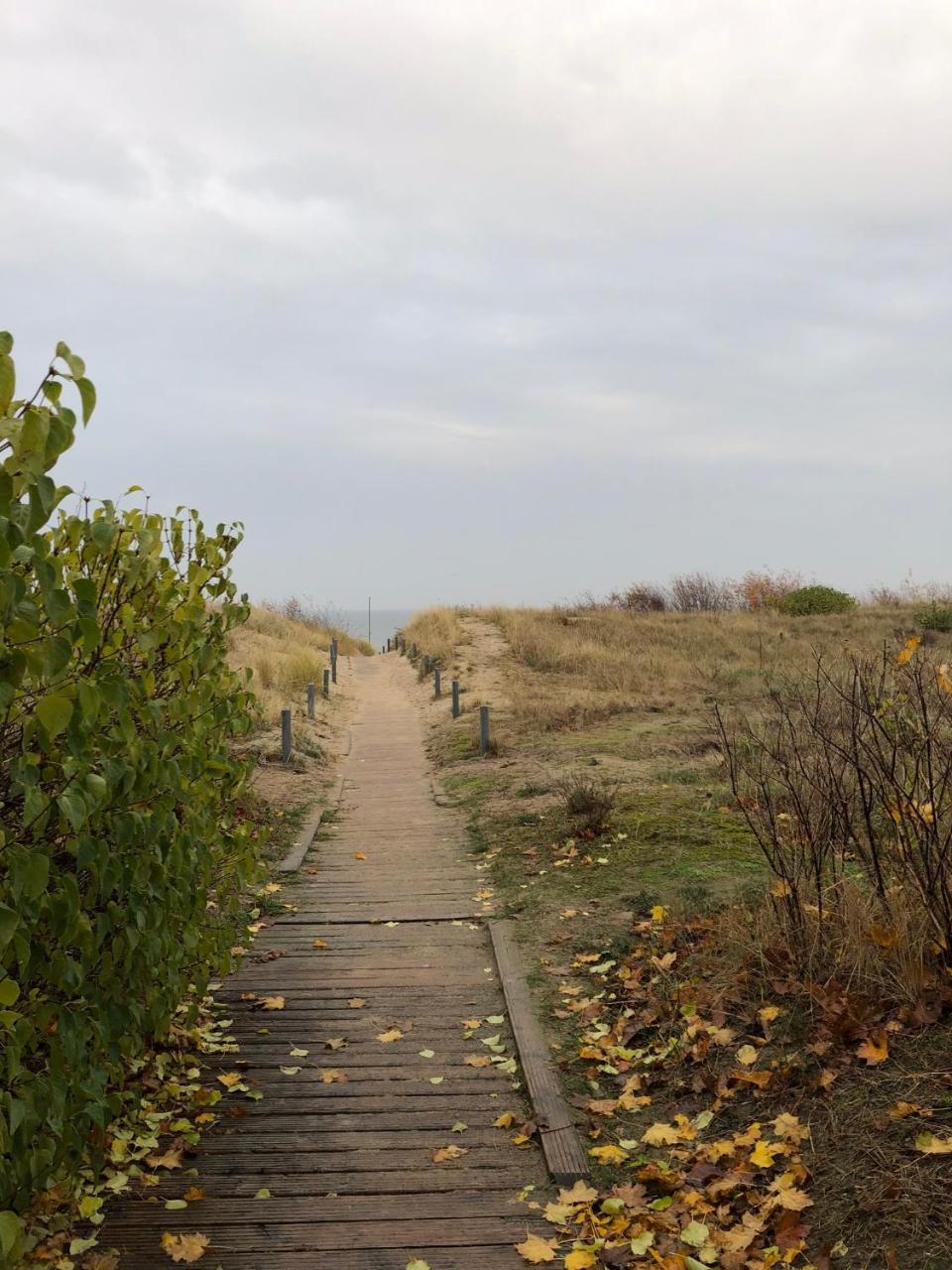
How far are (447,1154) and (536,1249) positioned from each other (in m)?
0.80

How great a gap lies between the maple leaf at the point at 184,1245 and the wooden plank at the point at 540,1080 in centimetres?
138

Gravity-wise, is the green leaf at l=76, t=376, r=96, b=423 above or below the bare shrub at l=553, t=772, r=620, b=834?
above

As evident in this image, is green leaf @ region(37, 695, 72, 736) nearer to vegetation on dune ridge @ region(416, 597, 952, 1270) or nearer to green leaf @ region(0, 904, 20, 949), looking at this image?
green leaf @ region(0, 904, 20, 949)

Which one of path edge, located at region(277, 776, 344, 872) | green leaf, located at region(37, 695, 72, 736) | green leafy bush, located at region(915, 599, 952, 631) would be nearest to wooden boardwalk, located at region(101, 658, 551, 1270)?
path edge, located at region(277, 776, 344, 872)

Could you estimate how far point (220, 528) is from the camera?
5781 mm

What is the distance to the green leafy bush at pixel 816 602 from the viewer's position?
1325 inches

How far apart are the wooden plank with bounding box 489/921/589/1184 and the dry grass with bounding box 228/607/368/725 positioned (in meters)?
6.67

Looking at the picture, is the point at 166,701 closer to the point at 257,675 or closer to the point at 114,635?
the point at 114,635

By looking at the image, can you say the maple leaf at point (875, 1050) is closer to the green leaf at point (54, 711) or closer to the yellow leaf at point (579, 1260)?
the yellow leaf at point (579, 1260)

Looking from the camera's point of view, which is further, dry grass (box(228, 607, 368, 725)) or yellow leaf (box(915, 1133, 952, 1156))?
dry grass (box(228, 607, 368, 725))

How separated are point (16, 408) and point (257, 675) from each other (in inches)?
760

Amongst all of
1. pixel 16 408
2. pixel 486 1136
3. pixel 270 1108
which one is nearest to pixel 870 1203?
pixel 486 1136

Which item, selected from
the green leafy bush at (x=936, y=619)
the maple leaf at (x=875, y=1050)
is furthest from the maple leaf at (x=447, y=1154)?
the green leafy bush at (x=936, y=619)

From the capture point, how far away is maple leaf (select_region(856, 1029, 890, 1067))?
4.31 metres
